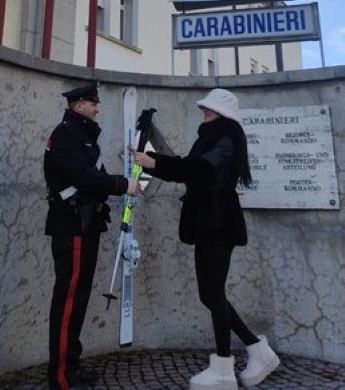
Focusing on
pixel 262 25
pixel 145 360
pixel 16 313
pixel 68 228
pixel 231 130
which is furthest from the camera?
pixel 262 25

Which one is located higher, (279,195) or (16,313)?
(279,195)

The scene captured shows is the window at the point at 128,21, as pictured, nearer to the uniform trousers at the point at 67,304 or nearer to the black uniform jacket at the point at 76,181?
the black uniform jacket at the point at 76,181

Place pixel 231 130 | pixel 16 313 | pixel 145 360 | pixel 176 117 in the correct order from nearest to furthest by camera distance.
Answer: pixel 231 130, pixel 16 313, pixel 145 360, pixel 176 117

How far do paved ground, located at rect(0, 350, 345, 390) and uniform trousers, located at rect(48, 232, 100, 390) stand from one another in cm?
40

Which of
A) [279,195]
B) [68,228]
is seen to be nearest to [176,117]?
[279,195]

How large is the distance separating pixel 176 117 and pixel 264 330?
1.89 meters

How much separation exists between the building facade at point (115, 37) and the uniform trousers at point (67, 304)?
6998 millimetres

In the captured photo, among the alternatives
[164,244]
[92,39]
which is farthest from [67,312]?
[92,39]

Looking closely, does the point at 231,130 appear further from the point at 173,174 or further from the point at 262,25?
the point at 262,25

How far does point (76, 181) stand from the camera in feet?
9.89

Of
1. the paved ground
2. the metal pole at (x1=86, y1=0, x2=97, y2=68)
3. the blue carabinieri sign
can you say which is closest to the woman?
the paved ground

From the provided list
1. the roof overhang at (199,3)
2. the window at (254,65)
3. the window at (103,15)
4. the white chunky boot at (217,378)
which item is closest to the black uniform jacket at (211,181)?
the white chunky boot at (217,378)

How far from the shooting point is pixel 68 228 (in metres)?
3.08

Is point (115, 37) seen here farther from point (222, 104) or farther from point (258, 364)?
point (258, 364)
